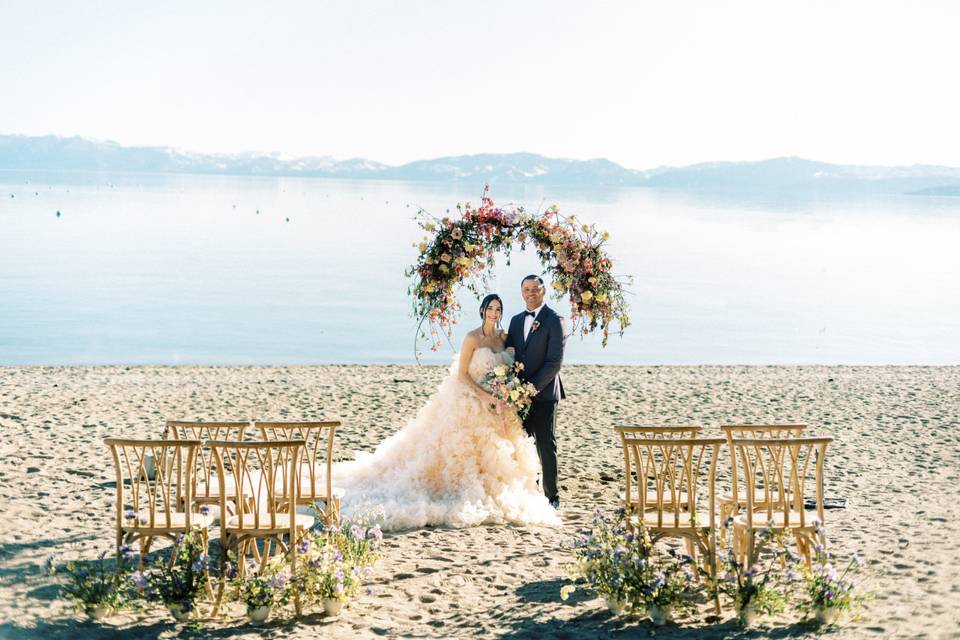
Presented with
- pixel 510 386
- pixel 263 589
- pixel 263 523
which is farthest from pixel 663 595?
Answer: pixel 510 386

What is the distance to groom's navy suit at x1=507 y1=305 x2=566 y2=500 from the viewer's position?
8.73 meters

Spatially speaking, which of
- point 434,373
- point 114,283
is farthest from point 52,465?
point 114,283

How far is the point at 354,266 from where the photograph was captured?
53594mm

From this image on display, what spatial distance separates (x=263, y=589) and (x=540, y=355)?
3534 mm

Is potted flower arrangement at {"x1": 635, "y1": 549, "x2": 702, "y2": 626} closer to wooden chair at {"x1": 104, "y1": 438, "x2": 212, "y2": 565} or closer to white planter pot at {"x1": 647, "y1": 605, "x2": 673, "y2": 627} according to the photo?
white planter pot at {"x1": 647, "y1": 605, "x2": 673, "y2": 627}

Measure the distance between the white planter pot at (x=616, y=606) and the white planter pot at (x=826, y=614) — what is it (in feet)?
3.42

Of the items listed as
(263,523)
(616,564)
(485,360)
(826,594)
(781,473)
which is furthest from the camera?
(485,360)

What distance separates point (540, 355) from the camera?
8789 millimetres

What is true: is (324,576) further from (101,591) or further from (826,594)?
(826,594)

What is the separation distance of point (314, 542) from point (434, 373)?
493 inches

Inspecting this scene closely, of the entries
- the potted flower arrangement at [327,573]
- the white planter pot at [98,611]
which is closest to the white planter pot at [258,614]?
the potted flower arrangement at [327,573]

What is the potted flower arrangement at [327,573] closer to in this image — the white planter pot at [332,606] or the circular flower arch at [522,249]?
the white planter pot at [332,606]

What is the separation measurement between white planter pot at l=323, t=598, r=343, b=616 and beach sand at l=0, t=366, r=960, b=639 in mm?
62

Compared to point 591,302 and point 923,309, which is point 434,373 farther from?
point 923,309
